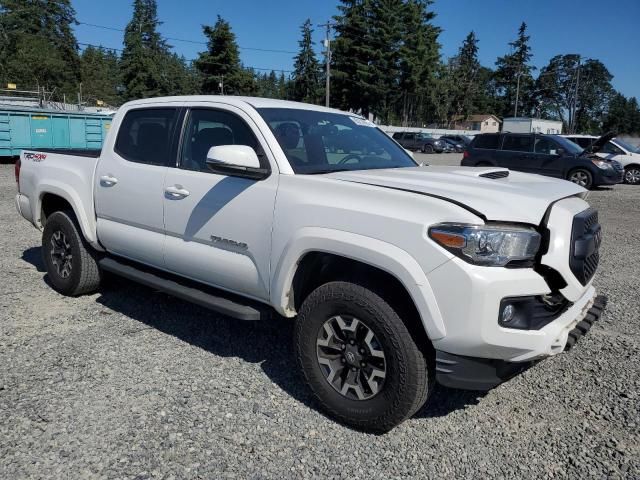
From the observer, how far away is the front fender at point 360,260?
2.64 meters

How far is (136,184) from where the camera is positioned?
4.26 metres

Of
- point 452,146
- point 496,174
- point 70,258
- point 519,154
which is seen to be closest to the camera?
point 496,174

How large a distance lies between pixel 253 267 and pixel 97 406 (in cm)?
125

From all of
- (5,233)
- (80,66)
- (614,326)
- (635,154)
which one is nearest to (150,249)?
(614,326)

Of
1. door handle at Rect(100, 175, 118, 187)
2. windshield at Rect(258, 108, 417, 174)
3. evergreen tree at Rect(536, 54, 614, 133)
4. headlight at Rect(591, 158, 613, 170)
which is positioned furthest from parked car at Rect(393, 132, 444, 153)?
evergreen tree at Rect(536, 54, 614, 133)

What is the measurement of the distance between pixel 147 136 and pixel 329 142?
1.57 m

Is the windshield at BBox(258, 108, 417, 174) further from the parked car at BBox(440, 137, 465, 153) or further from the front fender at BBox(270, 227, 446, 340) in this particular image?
the parked car at BBox(440, 137, 465, 153)

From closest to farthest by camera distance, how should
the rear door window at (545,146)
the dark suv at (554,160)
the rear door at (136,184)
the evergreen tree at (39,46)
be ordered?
the rear door at (136,184), the dark suv at (554,160), the rear door window at (545,146), the evergreen tree at (39,46)

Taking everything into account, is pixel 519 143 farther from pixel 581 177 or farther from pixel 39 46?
pixel 39 46

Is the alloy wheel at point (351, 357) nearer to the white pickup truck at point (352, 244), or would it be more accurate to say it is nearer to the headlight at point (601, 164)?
the white pickup truck at point (352, 244)

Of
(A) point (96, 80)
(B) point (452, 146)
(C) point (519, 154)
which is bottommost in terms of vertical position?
(C) point (519, 154)

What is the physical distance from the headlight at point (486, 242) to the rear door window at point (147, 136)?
7.84ft

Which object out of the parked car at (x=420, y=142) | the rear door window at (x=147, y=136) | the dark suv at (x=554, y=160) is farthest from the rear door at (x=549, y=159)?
the parked car at (x=420, y=142)

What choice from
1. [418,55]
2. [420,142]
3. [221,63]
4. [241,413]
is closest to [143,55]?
[221,63]
